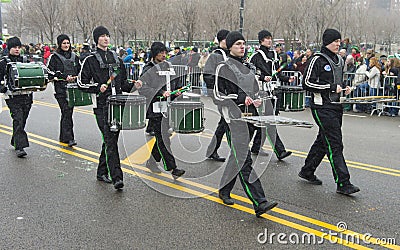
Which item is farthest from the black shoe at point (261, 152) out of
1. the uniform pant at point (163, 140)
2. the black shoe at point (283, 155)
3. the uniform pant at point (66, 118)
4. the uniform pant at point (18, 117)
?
the uniform pant at point (18, 117)

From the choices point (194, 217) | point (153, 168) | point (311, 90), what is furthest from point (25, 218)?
point (311, 90)

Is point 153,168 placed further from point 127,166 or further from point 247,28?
point 247,28

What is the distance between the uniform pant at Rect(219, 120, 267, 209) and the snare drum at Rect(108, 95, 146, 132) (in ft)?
4.00

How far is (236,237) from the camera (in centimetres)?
511

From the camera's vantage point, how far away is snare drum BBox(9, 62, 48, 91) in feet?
27.3

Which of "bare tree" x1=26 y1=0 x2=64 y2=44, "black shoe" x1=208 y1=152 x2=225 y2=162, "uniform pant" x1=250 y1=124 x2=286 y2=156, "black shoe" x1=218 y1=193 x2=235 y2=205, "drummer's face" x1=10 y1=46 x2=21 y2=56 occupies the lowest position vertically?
"black shoe" x1=218 y1=193 x2=235 y2=205

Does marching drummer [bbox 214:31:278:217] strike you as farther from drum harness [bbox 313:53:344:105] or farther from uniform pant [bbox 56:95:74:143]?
uniform pant [bbox 56:95:74:143]

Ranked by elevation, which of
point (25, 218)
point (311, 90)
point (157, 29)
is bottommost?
point (25, 218)

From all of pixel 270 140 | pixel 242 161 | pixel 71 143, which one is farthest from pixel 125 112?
pixel 71 143

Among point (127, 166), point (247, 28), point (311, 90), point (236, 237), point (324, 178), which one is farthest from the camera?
point (247, 28)

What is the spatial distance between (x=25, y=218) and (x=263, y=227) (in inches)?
106

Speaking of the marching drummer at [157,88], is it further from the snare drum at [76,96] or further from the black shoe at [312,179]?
the snare drum at [76,96]

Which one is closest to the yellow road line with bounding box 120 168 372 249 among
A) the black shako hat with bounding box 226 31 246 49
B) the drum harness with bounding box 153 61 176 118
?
the drum harness with bounding box 153 61 176 118

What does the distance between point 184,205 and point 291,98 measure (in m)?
3.00
